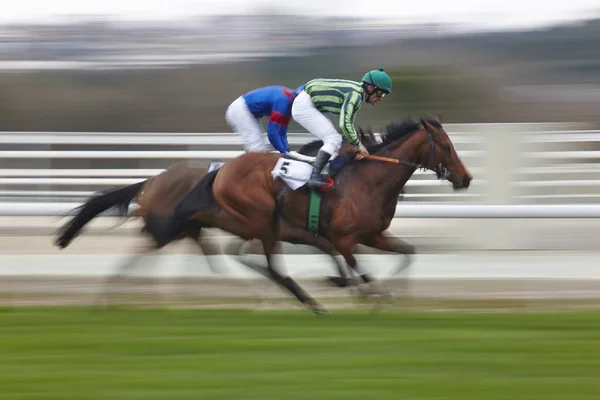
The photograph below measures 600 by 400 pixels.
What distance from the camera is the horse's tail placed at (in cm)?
715

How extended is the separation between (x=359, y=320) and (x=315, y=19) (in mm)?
14501

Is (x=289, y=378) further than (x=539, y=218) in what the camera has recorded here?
No

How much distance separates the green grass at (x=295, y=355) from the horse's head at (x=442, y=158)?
3.66ft

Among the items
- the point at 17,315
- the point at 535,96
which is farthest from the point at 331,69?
the point at 17,315

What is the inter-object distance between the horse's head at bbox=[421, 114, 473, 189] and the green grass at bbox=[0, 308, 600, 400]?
111 cm

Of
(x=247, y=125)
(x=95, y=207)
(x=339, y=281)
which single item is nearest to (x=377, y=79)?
(x=247, y=125)

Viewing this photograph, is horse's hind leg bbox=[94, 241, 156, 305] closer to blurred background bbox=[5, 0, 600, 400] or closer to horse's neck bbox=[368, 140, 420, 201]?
blurred background bbox=[5, 0, 600, 400]

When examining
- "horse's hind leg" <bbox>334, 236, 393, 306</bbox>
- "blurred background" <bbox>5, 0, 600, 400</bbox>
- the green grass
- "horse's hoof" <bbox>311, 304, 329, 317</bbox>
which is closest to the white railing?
"blurred background" <bbox>5, 0, 600, 400</bbox>

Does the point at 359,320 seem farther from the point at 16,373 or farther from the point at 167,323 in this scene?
the point at 16,373

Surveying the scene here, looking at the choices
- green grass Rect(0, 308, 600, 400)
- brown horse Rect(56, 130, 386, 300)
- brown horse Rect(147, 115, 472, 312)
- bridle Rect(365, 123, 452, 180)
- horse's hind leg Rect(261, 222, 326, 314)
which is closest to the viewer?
green grass Rect(0, 308, 600, 400)

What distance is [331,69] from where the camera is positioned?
65.0 feet

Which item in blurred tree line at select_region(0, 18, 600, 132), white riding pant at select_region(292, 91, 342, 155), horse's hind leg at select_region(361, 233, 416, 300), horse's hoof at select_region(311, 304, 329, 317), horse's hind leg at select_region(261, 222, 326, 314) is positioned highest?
white riding pant at select_region(292, 91, 342, 155)

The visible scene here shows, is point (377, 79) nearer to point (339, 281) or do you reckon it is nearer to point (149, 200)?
point (339, 281)

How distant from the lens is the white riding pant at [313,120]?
6816mm
